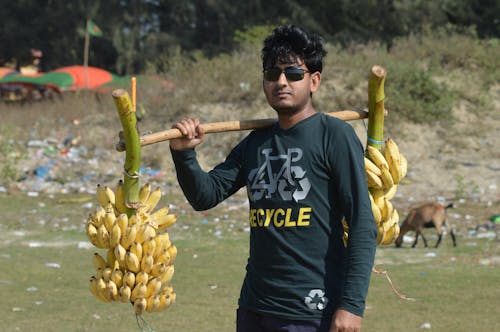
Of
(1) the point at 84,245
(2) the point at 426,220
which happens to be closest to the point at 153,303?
(2) the point at 426,220

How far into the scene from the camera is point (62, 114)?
733 inches

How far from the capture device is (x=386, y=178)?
135 inches

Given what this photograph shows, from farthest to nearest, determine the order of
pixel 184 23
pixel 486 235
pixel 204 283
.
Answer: pixel 184 23
pixel 486 235
pixel 204 283

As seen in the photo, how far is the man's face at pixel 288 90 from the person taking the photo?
2.93m

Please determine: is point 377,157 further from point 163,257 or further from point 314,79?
point 163,257

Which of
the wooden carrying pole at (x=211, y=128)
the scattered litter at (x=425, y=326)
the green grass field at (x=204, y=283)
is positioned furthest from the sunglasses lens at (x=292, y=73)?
the scattered litter at (x=425, y=326)

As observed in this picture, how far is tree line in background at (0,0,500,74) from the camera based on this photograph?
2603 cm

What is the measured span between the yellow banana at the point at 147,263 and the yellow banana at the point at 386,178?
1.00 meters

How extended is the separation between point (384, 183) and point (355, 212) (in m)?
0.69

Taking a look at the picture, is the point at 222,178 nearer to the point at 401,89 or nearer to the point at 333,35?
the point at 401,89

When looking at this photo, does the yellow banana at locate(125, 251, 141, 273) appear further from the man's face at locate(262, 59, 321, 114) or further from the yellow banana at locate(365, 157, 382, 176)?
→ the yellow banana at locate(365, 157, 382, 176)

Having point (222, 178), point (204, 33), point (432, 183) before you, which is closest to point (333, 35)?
point (204, 33)

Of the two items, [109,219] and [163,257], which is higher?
[109,219]

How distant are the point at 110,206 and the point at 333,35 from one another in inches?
991
